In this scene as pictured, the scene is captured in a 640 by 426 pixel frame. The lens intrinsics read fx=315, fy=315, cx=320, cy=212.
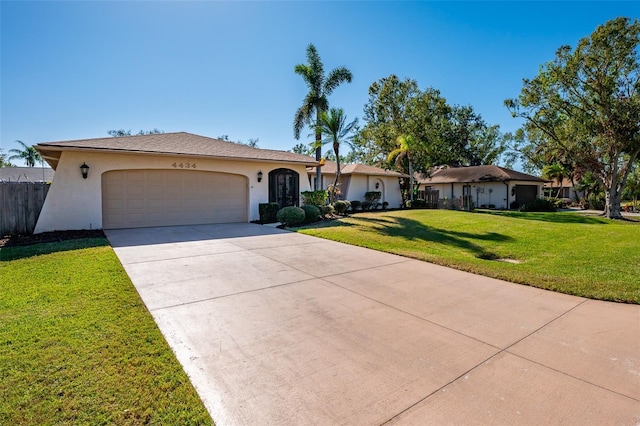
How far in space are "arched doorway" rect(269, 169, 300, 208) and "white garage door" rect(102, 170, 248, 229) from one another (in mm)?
1391

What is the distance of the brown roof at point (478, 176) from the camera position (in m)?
27.1

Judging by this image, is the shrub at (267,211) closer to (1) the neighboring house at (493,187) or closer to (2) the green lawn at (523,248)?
(2) the green lawn at (523,248)

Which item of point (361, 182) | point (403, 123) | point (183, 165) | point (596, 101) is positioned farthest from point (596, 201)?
point (183, 165)

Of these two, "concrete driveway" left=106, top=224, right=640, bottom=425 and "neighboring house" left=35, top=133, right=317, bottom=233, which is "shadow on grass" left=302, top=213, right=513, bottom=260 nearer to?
"concrete driveway" left=106, top=224, right=640, bottom=425

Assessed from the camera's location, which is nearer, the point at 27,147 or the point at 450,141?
the point at 450,141

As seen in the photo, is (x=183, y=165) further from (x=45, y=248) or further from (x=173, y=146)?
(x=45, y=248)

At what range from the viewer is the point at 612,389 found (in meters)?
2.58

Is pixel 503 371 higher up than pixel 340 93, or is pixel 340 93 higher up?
pixel 340 93

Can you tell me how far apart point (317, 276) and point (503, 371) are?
3.47m

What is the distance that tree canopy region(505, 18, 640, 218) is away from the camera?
1714 cm

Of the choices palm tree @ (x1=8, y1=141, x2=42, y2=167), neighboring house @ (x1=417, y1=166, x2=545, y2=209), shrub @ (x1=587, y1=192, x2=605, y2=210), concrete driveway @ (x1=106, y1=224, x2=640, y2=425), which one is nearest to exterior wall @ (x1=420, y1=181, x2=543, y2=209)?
neighboring house @ (x1=417, y1=166, x2=545, y2=209)

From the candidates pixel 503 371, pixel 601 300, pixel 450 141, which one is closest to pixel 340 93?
pixel 601 300

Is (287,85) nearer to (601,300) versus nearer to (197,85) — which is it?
(197,85)

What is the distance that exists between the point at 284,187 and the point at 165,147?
5.56 meters
